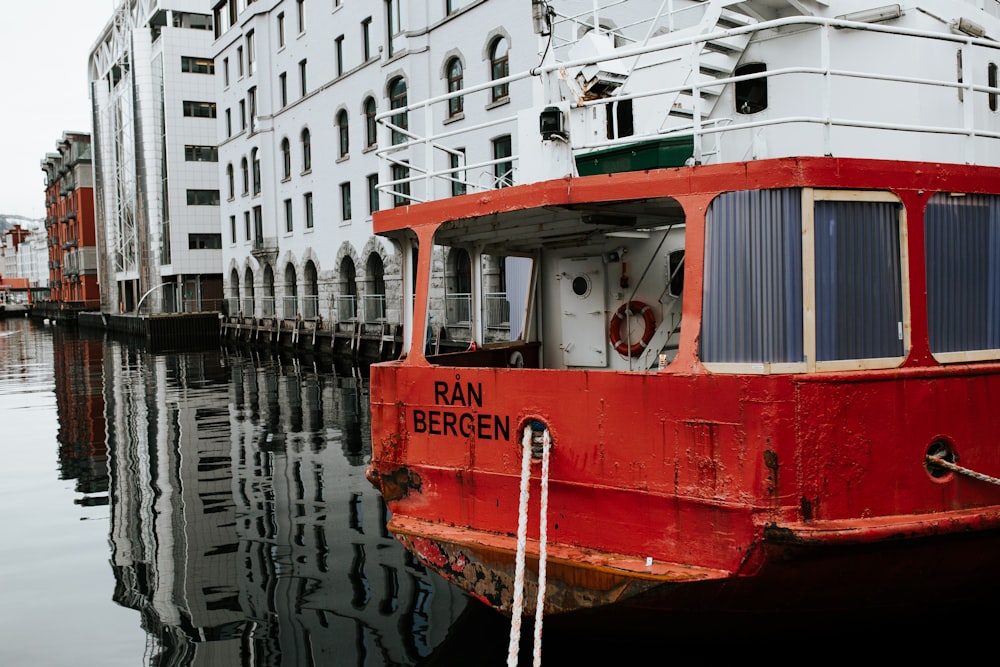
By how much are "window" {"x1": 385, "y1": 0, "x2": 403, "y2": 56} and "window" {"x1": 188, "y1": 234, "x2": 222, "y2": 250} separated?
30.5 metres

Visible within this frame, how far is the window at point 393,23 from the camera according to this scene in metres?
32.0

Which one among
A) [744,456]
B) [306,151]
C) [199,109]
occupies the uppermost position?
[199,109]

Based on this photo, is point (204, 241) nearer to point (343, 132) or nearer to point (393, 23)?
point (343, 132)

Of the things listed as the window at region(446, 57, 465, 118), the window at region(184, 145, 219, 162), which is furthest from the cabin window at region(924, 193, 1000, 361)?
the window at region(184, 145, 219, 162)

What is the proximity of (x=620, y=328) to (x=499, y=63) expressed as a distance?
21567 mm

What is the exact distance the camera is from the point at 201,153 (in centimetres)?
5875

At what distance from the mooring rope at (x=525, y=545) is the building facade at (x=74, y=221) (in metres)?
87.6

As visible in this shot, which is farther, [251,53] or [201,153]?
[201,153]

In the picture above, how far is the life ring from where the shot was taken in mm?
7371

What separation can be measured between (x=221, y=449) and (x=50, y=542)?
5157 mm

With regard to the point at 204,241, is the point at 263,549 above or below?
below

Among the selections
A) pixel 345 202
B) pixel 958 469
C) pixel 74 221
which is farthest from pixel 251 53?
pixel 74 221

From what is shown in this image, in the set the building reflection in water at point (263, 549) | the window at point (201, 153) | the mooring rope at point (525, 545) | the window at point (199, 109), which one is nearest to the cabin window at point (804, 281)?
the mooring rope at point (525, 545)

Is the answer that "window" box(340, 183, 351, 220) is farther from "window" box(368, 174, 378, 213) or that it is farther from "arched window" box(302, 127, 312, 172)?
"arched window" box(302, 127, 312, 172)
